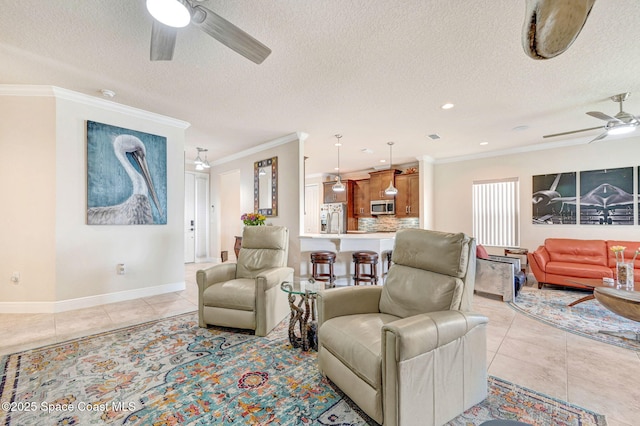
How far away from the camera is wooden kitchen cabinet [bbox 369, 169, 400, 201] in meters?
7.47

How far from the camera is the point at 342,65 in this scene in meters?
2.77

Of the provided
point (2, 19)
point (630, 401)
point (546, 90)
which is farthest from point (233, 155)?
point (630, 401)

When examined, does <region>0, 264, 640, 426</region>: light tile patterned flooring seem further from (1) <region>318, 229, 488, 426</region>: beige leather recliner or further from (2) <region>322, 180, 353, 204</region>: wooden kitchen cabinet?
(2) <region>322, 180, 353, 204</region>: wooden kitchen cabinet

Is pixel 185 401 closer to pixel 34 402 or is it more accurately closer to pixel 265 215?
pixel 34 402

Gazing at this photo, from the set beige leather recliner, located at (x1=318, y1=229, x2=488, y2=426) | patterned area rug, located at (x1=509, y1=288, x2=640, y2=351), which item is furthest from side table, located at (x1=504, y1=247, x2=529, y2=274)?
beige leather recliner, located at (x1=318, y1=229, x2=488, y2=426)

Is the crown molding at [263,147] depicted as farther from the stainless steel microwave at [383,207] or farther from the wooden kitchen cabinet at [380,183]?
the stainless steel microwave at [383,207]

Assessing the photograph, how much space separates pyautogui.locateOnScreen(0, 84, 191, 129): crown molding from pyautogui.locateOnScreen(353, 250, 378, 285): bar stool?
3.71 metres

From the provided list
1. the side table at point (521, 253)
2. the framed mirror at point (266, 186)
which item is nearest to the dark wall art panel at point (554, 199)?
the side table at point (521, 253)

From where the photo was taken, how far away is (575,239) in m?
5.20

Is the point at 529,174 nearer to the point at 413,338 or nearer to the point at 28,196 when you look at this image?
the point at 413,338

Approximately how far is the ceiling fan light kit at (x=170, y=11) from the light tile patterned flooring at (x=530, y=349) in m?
3.01

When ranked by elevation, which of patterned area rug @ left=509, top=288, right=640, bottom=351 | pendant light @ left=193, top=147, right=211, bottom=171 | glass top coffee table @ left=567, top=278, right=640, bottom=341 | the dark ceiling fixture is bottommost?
patterned area rug @ left=509, top=288, right=640, bottom=351

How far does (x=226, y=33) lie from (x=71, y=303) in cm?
383

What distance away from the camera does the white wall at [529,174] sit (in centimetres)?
495
